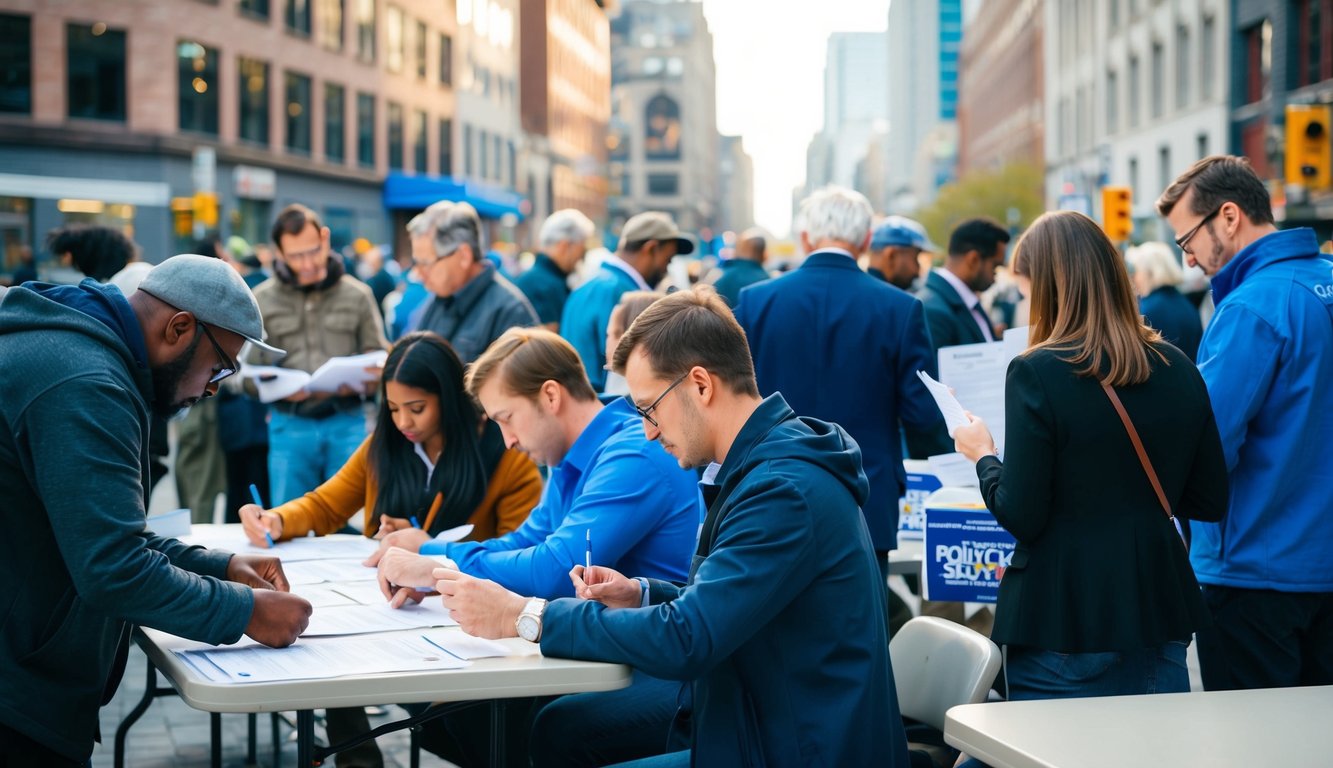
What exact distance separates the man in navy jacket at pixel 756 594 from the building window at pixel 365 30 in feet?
137

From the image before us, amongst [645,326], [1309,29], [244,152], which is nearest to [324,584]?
[645,326]

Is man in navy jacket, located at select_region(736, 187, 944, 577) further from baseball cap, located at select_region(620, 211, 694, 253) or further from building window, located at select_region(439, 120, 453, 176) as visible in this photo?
building window, located at select_region(439, 120, 453, 176)

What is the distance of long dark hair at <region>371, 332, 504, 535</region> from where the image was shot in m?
4.73

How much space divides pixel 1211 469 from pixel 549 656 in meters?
1.82

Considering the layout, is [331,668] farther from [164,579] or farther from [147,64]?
[147,64]

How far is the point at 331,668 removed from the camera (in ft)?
9.66

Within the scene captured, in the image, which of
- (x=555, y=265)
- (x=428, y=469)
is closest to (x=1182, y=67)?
(x=555, y=265)

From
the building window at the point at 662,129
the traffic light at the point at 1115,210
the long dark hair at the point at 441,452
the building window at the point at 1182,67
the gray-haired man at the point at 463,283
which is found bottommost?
the long dark hair at the point at 441,452

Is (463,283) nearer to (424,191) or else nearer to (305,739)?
(305,739)

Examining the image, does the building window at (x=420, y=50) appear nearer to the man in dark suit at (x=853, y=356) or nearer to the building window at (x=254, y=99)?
the building window at (x=254, y=99)

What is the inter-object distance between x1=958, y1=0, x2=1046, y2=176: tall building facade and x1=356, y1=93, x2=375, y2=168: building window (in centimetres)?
2842

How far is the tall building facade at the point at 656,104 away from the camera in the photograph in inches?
6122

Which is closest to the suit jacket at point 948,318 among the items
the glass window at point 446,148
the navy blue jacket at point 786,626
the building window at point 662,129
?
the navy blue jacket at point 786,626

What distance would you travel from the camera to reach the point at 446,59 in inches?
1992
